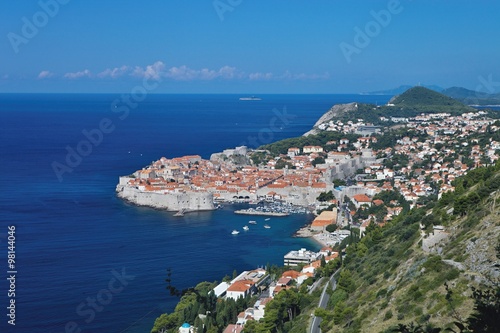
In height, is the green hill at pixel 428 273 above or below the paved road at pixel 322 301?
above

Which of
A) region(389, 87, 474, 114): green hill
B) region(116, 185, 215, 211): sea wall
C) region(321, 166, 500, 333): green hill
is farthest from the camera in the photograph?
region(389, 87, 474, 114): green hill

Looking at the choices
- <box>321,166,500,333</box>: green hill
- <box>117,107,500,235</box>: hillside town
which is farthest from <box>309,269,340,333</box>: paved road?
<box>117,107,500,235</box>: hillside town

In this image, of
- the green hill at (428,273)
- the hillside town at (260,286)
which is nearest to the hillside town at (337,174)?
the hillside town at (260,286)

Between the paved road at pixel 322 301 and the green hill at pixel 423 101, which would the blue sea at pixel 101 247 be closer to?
the paved road at pixel 322 301

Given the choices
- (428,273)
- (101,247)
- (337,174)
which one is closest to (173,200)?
(101,247)

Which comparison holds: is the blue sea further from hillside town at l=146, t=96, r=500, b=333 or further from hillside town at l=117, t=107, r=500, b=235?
hillside town at l=117, t=107, r=500, b=235

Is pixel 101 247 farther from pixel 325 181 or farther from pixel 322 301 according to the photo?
pixel 325 181

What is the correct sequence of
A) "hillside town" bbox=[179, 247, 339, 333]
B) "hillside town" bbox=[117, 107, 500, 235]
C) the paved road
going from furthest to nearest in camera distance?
1. "hillside town" bbox=[117, 107, 500, 235]
2. "hillside town" bbox=[179, 247, 339, 333]
3. the paved road

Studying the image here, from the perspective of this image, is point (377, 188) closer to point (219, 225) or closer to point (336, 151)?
point (219, 225)
